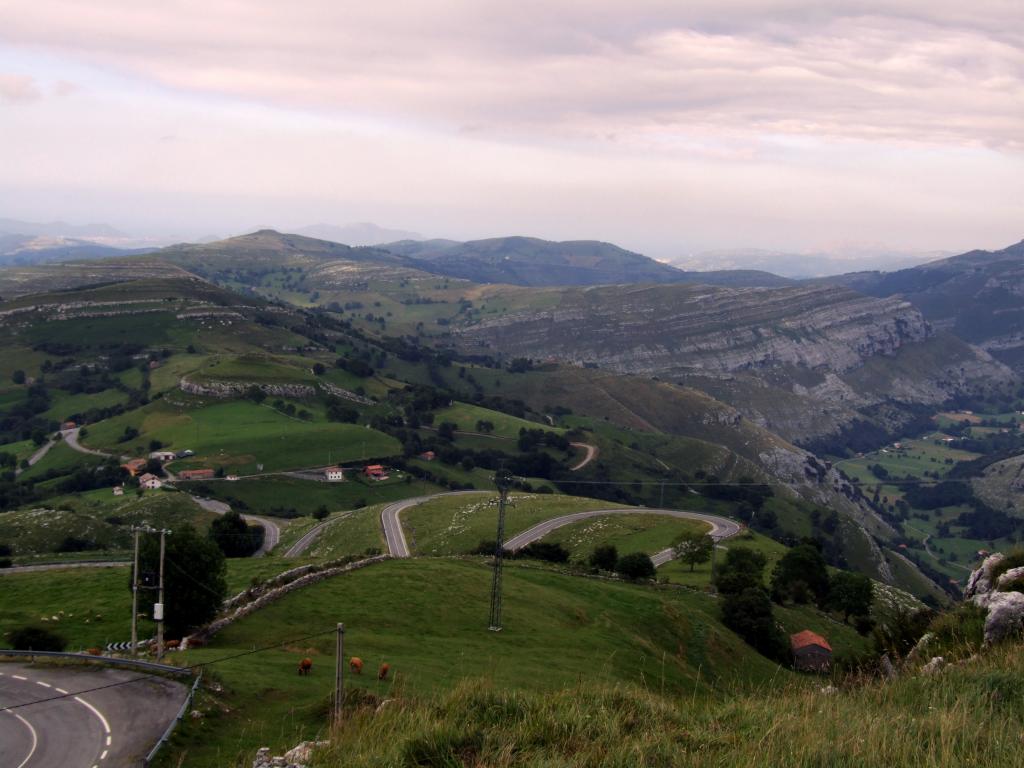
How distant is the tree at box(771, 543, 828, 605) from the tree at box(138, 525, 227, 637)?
6144cm

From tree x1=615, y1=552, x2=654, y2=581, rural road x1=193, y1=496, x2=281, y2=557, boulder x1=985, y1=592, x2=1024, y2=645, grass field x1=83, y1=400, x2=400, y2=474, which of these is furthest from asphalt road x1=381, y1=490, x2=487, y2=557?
boulder x1=985, y1=592, x2=1024, y2=645

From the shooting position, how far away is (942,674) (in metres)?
14.5

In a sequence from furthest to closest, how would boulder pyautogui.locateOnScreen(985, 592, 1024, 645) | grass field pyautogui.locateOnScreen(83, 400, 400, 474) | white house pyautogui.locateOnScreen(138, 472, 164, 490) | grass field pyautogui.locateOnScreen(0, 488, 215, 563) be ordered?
grass field pyautogui.locateOnScreen(83, 400, 400, 474) → white house pyautogui.locateOnScreen(138, 472, 164, 490) → grass field pyautogui.locateOnScreen(0, 488, 215, 563) → boulder pyautogui.locateOnScreen(985, 592, 1024, 645)

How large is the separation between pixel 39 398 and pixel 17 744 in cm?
21142

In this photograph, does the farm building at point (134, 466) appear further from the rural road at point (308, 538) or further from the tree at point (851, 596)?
the tree at point (851, 596)

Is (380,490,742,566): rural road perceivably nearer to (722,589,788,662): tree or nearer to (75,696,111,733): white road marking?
(722,589,788,662): tree

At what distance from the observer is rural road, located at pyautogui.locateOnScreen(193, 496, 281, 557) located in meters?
104

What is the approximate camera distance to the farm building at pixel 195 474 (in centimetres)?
14312

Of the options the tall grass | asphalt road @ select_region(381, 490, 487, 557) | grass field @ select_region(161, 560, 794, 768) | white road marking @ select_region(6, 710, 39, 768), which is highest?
the tall grass

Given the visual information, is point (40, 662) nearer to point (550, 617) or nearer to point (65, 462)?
point (550, 617)

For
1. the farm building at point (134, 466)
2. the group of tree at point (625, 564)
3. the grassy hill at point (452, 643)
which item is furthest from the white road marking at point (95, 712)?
the farm building at point (134, 466)

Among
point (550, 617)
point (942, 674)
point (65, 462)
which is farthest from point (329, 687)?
point (65, 462)

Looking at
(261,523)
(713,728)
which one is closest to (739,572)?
(713,728)

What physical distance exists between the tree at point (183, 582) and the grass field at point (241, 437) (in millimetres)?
114276
